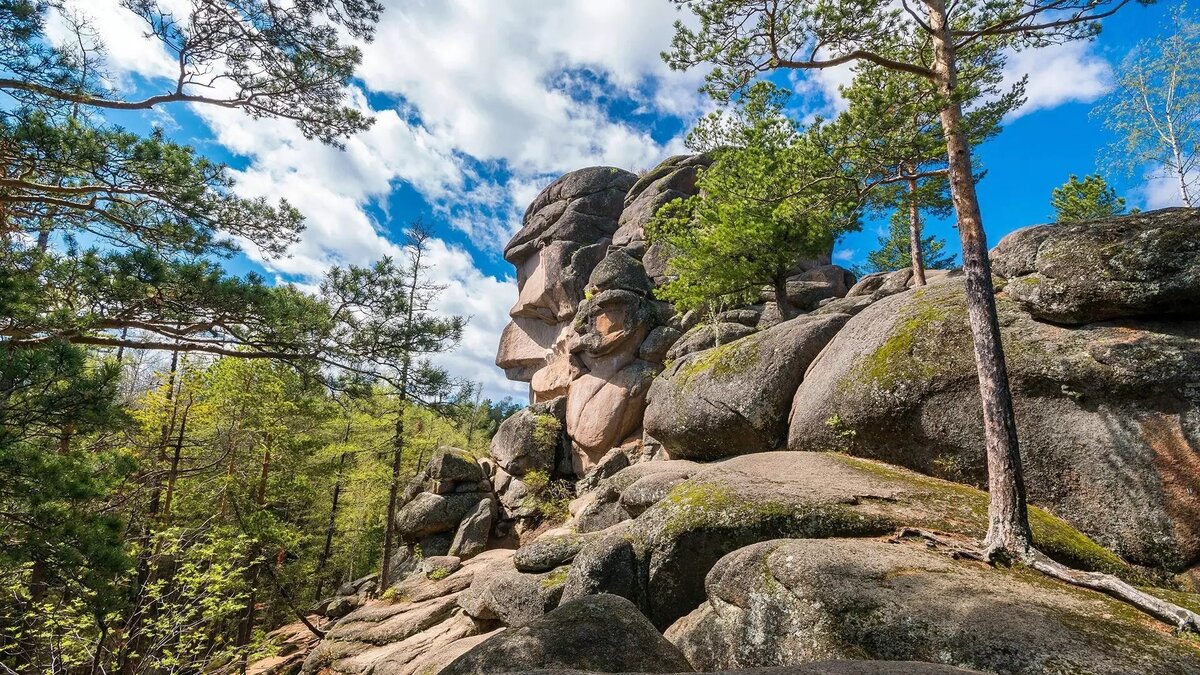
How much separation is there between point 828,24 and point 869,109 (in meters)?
1.43

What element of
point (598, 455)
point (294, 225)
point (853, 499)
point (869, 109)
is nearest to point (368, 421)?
point (598, 455)

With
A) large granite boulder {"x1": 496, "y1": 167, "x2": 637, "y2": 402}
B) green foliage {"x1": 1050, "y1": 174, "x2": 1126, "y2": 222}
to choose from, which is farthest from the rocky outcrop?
green foliage {"x1": 1050, "y1": 174, "x2": 1126, "y2": 222}

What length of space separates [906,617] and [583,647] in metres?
3.03

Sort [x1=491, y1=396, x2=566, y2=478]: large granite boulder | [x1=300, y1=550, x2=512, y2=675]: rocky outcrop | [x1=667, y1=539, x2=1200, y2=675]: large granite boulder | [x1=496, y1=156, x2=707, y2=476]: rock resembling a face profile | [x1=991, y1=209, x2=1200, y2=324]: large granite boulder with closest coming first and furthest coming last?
[x1=667, y1=539, x2=1200, y2=675]: large granite boulder < [x1=991, y1=209, x2=1200, y2=324]: large granite boulder < [x1=300, y1=550, x2=512, y2=675]: rocky outcrop < [x1=496, y1=156, x2=707, y2=476]: rock resembling a face profile < [x1=491, y1=396, x2=566, y2=478]: large granite boulder

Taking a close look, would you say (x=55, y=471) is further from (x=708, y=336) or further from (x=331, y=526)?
(x=331, y=526)

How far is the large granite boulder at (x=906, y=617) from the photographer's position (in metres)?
3.62

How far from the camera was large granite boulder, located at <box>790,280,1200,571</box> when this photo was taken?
6.15 m

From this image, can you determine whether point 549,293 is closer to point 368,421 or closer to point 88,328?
point 368,421

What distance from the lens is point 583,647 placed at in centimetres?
491

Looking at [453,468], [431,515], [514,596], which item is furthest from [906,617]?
[453,468]

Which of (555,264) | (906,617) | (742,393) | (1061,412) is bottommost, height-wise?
(906,617)

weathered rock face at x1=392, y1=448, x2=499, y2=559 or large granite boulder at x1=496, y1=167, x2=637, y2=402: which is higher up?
large granite boulder at x1=496, y1=167, x2=637, y2=402

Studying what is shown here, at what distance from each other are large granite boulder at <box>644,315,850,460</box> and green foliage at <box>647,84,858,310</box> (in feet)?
8.98

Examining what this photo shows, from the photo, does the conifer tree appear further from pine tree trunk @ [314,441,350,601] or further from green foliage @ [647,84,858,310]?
pine tree trunk @ [314,441,350,601]
